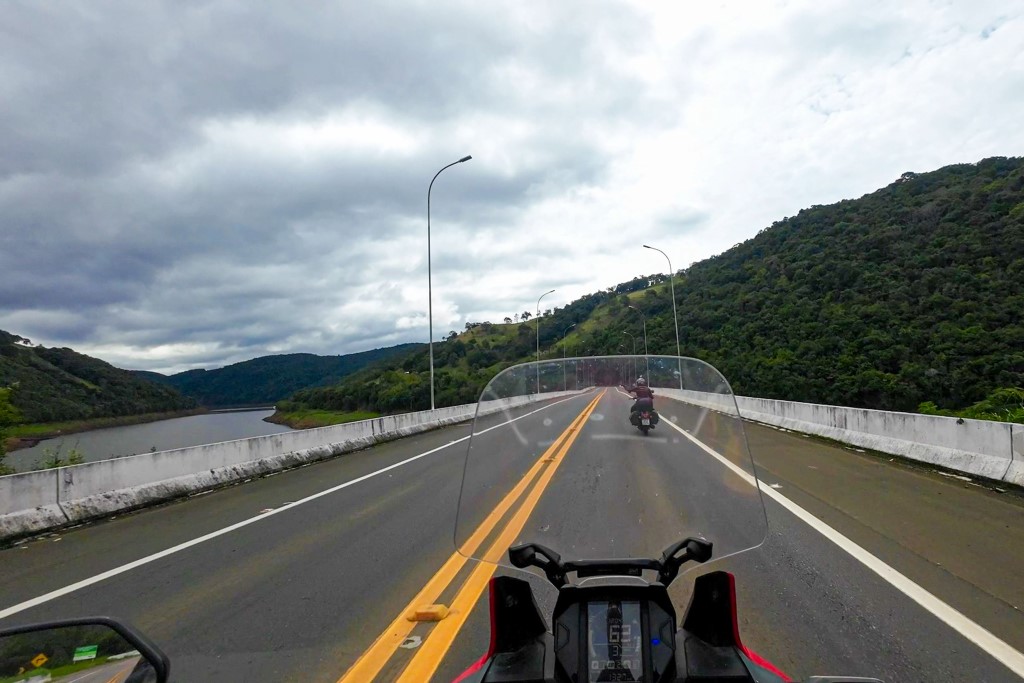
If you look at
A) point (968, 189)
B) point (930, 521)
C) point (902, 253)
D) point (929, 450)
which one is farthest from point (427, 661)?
point (968, 189)

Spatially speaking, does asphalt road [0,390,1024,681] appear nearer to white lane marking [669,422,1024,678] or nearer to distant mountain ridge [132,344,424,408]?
white lane marking [669,422,1024,678]

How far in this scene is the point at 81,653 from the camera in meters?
2.12

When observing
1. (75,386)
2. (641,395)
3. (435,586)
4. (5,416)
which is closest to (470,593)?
(435,586)

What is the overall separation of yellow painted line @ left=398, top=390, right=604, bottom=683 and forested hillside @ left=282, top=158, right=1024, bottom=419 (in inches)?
603

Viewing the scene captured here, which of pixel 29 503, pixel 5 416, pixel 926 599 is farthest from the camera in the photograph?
pixel 5 416

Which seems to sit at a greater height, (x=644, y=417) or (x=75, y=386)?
(x=75, y=386)

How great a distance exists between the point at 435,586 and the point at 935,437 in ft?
33.7

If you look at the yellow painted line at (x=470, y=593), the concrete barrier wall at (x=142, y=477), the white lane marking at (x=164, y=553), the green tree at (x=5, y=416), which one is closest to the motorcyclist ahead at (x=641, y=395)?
the yellow painted line at (x=470, y=593)

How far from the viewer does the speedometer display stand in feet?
7.49

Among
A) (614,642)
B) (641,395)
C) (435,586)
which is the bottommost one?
(435,586)

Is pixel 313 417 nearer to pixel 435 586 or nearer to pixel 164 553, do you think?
pixel 164 553

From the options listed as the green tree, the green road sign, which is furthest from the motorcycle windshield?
the green tree

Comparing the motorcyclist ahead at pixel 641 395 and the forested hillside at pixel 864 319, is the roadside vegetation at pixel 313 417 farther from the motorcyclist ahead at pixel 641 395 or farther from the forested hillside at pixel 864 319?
the motorcyclist ahead at pixel 641 395

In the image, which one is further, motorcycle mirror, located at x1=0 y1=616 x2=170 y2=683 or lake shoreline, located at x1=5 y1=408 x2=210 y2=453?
lake shoreline, located at x1=5 y1=408 x2=210 y2=453
